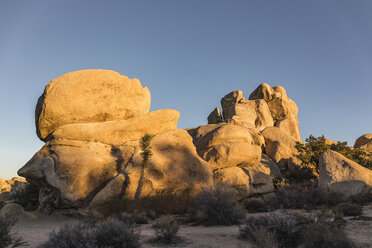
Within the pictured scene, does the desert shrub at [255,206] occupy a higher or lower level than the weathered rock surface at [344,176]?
lower

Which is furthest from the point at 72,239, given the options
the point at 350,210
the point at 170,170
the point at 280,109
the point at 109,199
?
the point at 280,109

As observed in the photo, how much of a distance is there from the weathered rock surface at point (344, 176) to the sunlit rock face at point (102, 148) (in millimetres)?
9106

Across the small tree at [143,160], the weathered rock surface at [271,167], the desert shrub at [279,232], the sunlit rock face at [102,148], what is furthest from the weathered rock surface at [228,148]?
the desert shrub at [279,232]

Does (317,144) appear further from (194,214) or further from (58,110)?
(58,110)

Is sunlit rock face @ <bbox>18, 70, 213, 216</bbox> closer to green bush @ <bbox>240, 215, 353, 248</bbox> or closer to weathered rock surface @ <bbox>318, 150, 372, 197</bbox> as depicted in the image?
green bush @ <bbox>240, 215, 353, 248</bbox>

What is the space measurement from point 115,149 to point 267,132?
2096 cm

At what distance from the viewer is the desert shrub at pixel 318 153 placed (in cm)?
2477

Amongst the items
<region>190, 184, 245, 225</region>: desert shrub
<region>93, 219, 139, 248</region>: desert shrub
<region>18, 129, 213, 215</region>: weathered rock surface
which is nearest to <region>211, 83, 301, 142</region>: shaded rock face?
<region>18, 129, 213, 215</region>: weathered rock surface

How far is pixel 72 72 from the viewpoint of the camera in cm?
1759

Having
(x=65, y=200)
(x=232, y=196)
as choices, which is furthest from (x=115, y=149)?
(x=232, y=196)

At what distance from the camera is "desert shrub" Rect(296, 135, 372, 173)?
975 inches

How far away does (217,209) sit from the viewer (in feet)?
37.2

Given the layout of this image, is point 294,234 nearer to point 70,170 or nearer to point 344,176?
point 70,170

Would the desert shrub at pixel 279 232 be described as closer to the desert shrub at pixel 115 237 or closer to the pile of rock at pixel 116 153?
the desert shrub at pixel 115 237
